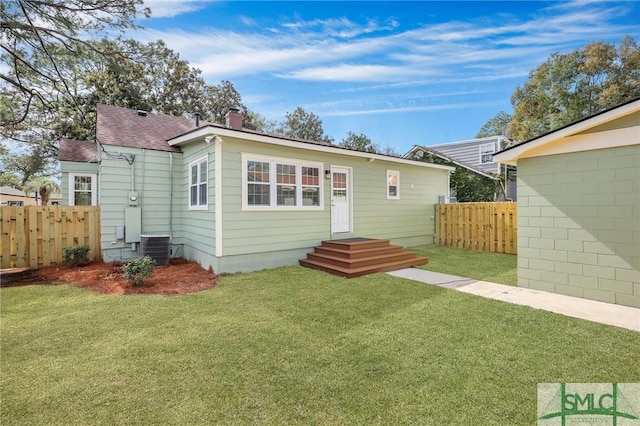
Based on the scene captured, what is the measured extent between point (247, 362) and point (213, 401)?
23.1 inches

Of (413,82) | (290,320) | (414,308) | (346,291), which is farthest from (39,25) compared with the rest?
(413,82)

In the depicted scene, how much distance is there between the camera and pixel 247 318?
4.04 meters

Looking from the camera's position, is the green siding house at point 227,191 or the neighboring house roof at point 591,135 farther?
the green siding house at point 227,191

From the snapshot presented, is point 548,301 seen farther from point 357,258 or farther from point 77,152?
point 77,152

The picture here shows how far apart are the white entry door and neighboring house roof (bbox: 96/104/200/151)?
4.64 meters

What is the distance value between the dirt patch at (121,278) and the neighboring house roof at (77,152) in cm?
445

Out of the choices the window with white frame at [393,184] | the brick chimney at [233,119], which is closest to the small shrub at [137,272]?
the brick chimney at [233,119]

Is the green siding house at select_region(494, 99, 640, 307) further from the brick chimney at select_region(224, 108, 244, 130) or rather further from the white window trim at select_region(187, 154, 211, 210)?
the brick chimney at select_region(224, 108, 244, 130)

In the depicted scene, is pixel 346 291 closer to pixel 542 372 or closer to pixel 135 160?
pixel 542 372

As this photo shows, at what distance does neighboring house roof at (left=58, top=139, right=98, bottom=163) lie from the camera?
1003cm

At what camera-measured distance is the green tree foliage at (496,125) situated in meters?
35.1

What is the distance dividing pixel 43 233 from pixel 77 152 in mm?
4582

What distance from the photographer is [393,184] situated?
1025 cm

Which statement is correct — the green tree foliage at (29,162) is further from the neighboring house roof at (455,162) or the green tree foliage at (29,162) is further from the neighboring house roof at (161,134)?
the neighboring house roof at (455,162)
